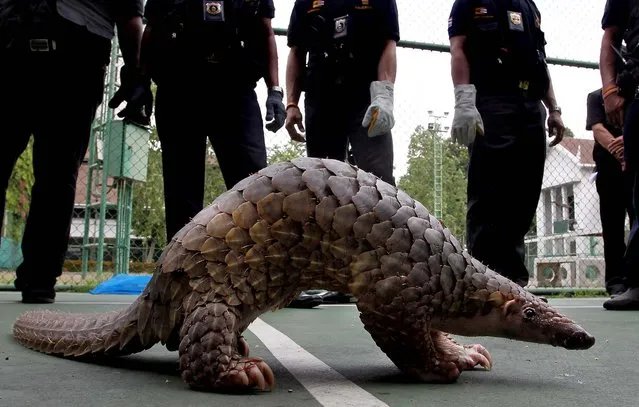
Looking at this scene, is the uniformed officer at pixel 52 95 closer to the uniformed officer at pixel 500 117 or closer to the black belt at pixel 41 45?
the black belt at pixel 41 45

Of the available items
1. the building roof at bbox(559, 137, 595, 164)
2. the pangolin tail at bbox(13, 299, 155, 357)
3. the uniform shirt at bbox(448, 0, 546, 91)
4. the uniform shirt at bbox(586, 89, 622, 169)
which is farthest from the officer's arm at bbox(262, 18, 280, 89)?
the building roof at bbox(559, 137, 595, 164)

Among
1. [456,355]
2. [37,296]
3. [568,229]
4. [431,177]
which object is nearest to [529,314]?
[456,355]

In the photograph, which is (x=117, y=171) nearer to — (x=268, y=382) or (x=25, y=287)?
(x=25, y=287)

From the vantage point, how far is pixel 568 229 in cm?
1680

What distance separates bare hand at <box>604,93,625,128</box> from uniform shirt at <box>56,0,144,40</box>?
10.6ft

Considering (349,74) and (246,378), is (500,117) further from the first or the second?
(246,378)

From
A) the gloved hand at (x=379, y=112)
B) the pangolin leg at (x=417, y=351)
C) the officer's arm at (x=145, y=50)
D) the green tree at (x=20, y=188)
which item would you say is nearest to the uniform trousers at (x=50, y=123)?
the officer's arm at (x=145, y=50)

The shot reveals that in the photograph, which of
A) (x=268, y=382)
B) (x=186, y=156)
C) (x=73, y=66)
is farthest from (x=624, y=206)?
(x=268, y=382)

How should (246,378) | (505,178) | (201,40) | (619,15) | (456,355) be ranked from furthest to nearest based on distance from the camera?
1. (619,15)
2. (505,178)
3. (201,40)
4. (456,355)
5. (246,378)

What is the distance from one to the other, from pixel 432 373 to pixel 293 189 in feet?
2.06

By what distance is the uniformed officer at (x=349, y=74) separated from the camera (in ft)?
13.3

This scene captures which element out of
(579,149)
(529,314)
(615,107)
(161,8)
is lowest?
(529,314)

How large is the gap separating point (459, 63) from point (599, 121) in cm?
222

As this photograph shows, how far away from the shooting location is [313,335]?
2814 millimetres
